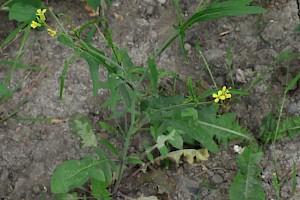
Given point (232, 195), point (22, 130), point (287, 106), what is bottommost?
point (232, 195)

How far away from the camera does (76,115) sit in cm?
291

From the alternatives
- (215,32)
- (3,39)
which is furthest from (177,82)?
(3,39)

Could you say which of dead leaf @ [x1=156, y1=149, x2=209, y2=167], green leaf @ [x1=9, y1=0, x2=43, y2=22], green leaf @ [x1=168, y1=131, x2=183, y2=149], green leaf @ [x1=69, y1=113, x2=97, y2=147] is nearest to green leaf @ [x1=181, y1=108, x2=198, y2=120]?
→ green leaf @ [x1=168, y1=131, x2=183, y2=149]

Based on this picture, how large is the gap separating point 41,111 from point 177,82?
837 mm

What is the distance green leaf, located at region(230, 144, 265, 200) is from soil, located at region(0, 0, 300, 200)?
0.31ft

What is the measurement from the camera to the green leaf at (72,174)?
7.86 feet

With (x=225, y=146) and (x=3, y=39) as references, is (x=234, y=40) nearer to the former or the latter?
(x=225, y=146)

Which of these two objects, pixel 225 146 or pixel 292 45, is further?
pixel 292 45

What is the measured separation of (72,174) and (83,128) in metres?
0.47

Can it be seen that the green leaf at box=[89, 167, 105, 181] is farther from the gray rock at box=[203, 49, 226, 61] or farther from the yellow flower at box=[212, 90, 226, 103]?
the gray rock at box=[203, 49, 226, 61]

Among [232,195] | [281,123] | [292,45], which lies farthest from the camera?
[292,45]

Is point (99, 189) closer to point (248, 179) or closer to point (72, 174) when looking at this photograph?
point (72, 174)

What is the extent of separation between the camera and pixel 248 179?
2.68 m

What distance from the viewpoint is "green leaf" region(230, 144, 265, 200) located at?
263 cm
